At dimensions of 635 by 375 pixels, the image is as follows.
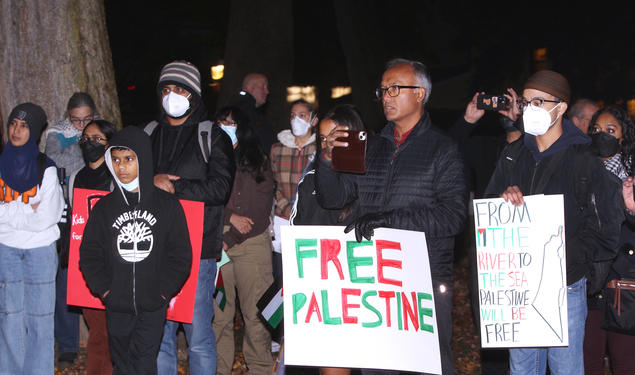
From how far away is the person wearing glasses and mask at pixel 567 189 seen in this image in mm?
3883

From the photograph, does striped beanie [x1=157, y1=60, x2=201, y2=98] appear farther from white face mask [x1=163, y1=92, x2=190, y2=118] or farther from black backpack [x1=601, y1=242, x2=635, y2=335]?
black backpack [x1=601, y1=242, x2=635, y2=335]

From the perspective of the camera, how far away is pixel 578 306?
4.02 metres

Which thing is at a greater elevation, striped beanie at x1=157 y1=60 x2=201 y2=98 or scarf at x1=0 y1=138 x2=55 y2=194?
striped beanie at x1=157 y1=60 x2=201 y2=98

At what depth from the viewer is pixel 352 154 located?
382 cm

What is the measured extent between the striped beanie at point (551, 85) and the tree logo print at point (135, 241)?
2593 millimetres

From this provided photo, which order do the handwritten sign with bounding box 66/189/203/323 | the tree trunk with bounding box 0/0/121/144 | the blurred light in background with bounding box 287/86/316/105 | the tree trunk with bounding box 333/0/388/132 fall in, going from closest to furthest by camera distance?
the handwritten sign with bounding box 66/189/203/323 < the tree trunk with bounding box 0/0/121/144 < the tree trunk with bounding box 333/0/388/132 < the blurred light in background with bounding box 287/86/316/105

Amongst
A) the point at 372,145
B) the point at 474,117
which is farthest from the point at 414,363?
the point at 474,117

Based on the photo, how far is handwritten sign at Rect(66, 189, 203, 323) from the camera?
459 centimetres

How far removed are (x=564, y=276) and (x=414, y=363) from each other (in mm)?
1022

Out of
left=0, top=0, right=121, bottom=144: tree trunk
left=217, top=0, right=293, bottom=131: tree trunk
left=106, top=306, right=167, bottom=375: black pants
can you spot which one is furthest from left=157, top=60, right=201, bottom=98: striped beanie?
left=217, top=0, right=293, bottom=131: tree trunk

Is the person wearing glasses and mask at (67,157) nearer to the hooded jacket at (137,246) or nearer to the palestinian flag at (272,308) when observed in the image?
the hooded jacket at (137,246)

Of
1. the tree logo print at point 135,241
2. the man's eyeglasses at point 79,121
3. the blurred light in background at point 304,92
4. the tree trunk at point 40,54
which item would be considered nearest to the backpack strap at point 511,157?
the tree logo print at point 135,241

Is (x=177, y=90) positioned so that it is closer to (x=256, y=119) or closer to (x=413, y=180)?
(x=413, y=180)

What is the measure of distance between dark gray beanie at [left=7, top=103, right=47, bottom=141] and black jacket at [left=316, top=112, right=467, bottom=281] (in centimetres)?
Answer: 250
